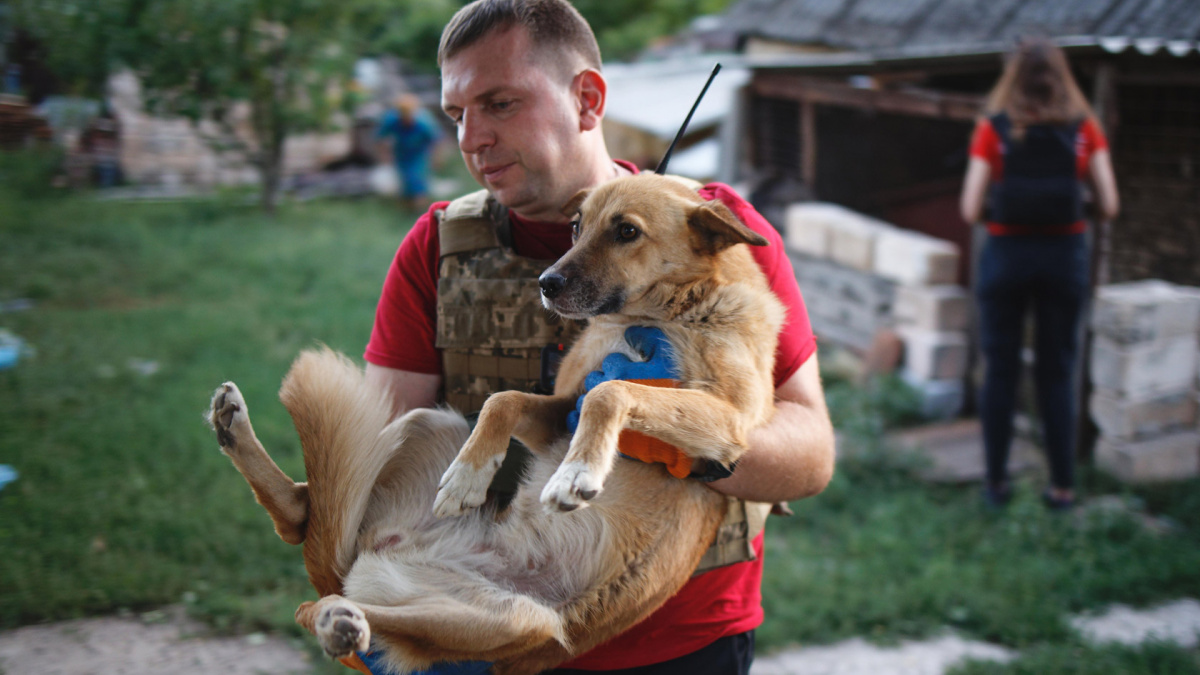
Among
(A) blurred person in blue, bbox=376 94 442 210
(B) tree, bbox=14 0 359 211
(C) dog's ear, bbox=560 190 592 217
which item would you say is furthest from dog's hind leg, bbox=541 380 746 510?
(A) blurred person in blue, bbox=376 94 442 210

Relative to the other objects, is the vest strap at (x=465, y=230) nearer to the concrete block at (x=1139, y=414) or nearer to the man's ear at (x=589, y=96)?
the man's ear at (x=589, y=96)

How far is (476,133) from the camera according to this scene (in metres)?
2.04

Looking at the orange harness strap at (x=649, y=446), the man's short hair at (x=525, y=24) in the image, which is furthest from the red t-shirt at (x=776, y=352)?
the man's short hair at (x=525, y=24)

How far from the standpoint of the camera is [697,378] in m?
1.99

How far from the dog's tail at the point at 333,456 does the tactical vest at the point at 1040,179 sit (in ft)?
13.5

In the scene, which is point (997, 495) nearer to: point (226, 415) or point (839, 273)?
point (839, 273)

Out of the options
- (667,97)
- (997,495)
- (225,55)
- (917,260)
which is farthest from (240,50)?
(997,495)

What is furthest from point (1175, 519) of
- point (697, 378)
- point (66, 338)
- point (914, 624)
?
point (66, 338)

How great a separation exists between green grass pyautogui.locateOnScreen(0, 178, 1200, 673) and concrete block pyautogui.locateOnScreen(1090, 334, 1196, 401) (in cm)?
64

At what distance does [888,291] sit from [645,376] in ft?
18.0

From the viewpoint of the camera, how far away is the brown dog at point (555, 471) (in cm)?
178

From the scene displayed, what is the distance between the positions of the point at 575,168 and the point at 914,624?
3.13m

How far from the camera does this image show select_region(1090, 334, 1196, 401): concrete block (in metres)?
5.37

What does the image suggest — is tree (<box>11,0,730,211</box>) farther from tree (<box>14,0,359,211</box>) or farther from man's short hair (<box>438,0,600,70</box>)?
man's short hair (<box>438,0,600,70</box>)
